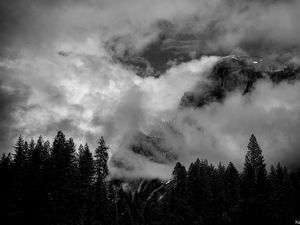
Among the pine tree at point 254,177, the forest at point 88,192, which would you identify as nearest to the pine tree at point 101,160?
→ the forest at point 88,192

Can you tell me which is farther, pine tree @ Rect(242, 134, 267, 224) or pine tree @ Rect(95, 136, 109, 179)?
pine tree @ Rect(242, 134, 267, 224)

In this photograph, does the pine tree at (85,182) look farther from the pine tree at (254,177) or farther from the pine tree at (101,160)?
the pine tree at (254,177)

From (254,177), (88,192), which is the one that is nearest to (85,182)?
(88,192)

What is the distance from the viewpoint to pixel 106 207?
62.5m

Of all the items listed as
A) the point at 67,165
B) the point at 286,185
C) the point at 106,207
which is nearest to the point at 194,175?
the point at 106,207

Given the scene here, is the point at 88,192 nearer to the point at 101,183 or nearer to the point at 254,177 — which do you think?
the point at 101,183

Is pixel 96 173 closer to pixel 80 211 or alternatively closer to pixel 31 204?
pixel 80 211

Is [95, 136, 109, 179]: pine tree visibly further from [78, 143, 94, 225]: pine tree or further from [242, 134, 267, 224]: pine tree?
[242, 134, 267, 224]: pine tree

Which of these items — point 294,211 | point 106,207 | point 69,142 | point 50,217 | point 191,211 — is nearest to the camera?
point 50,217

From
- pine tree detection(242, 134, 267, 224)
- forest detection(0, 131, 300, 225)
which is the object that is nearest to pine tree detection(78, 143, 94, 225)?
forest detection(0, 131, 300, 225)

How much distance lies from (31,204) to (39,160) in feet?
18.0

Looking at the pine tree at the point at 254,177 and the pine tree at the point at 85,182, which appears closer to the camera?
the pine tree at the point at 85,182

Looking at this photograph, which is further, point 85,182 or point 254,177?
point 254,177

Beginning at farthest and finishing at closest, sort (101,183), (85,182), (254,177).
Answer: (254,177)
(101,183)
(85,182)
